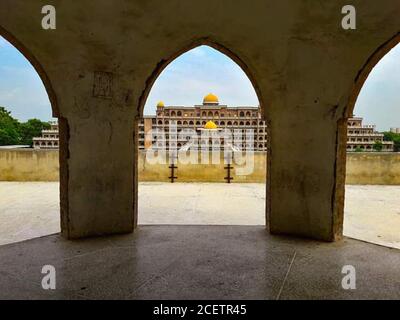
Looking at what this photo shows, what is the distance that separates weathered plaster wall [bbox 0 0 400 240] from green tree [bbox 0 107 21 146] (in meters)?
49.3

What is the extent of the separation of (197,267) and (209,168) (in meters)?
8.70

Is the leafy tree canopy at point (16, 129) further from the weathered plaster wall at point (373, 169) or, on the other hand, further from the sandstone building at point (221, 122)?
the weathered plaster wall at point (373, 169)

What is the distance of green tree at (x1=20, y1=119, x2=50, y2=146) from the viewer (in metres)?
52.7

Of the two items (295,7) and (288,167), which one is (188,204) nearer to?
(288,167)

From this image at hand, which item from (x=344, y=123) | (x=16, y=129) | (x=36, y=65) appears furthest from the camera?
(x=16, y=129)

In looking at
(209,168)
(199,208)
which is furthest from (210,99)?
(199,208)

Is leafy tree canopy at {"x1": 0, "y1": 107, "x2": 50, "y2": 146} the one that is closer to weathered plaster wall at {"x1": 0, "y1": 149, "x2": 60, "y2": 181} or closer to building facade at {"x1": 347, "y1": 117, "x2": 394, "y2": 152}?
weathered plaster wall at {"x1": 0, "y1": 149, "x2": 60, "y2": 181}

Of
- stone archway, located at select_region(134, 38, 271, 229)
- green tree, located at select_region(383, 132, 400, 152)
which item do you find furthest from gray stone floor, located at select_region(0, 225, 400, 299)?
green tree, located at select_region(383, 132, 400, 152)

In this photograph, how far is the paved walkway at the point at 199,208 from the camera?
19.6 feet

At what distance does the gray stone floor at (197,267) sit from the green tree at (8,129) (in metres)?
49.7

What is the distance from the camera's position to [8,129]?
47.9m

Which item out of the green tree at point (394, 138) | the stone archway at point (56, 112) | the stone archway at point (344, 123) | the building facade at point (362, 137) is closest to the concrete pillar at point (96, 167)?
the stone archway at point (56, 112)

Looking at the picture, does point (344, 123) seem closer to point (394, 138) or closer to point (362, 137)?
point (362, 137)

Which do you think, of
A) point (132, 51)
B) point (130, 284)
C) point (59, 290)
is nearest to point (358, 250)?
point (130, 284)
